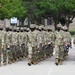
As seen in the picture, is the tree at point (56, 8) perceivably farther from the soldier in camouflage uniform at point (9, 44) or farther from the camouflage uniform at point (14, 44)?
the soldier in camouflage uniform at point (9, 44)

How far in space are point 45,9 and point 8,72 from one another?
43082 mm

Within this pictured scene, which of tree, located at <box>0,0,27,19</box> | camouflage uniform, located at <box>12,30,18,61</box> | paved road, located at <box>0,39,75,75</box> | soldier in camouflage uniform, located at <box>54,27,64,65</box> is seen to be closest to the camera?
paved road, located at <box>0,39,75,75</box>

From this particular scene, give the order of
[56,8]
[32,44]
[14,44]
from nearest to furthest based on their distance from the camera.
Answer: [32,44], [14,44], [56,8]

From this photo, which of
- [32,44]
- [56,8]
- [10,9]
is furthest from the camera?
[56,8]

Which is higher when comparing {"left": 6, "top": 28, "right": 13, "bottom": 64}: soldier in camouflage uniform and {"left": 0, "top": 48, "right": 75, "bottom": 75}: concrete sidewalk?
{"left": 6, "top": 28, "right": 13, "bottom": 64}: soldier in camouflage uniform

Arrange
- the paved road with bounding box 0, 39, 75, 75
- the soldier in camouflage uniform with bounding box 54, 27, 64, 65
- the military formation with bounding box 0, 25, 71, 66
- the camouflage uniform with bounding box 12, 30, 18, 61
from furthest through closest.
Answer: the camouflage uniform with bounding box 12, 30, 18, 61
the soldier in camouflage uniform with bounding box 54, 27, 64, 65
the military formation with bounding box 0, 25, 71, 66
the paved road with bounding box 0, 39, 75, 75

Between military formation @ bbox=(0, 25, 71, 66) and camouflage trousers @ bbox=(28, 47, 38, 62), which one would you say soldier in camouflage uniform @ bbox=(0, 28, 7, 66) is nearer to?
military formation @ bbox=(0, 25, 71, 66)

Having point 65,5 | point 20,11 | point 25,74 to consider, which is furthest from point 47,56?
point 65,5

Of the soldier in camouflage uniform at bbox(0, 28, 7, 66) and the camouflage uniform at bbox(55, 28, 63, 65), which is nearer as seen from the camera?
the soldier in camouflage uniform at bbox(0, 28, 7, 66)

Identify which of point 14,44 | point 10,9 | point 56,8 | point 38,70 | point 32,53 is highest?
point 56,8

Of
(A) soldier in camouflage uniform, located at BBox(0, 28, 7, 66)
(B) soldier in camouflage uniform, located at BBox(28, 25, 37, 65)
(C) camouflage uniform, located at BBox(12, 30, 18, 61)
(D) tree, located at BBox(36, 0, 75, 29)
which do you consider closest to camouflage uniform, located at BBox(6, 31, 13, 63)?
(A) soldier in camouflage uniform, located at BBox(0, 28, 7, 66)

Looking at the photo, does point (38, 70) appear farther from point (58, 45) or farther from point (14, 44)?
point (14, 44)

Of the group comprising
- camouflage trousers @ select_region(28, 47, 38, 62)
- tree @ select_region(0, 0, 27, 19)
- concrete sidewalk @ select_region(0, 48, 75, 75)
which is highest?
tree @ select_region(0, 0, 27, 19)

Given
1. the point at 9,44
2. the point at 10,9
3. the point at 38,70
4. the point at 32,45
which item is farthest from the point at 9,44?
the point at 10,9
